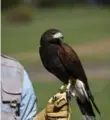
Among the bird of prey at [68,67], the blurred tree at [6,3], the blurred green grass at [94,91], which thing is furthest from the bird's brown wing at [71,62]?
the blurred tree at [6,3]

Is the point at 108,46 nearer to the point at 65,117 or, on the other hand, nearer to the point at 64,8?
the point at 64,8

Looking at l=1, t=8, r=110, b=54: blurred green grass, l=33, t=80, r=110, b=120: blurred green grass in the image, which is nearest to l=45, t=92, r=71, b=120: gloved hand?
l=33, t=80, r=110, b=120: blurred green grass

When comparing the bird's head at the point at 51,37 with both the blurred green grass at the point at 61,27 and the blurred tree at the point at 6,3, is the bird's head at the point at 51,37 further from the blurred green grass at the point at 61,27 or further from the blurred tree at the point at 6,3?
the blurred tree at the point at 6,3

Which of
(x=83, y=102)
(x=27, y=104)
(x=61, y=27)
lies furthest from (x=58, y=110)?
(x=61, y=27)

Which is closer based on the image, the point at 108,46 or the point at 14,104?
the point at 14,104

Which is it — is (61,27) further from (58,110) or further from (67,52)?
(58,110)

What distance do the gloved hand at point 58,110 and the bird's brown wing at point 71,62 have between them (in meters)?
0.40

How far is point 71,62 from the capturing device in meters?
2.75

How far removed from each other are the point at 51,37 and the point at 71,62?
5.4 inches

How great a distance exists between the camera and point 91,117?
2508 mm

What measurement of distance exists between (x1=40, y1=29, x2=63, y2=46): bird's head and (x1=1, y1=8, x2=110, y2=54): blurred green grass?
6.88 m

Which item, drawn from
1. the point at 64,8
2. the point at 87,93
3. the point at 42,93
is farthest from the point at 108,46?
the point at 87,93

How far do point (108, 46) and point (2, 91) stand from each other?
865cm

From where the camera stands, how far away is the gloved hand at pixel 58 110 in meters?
2.24
